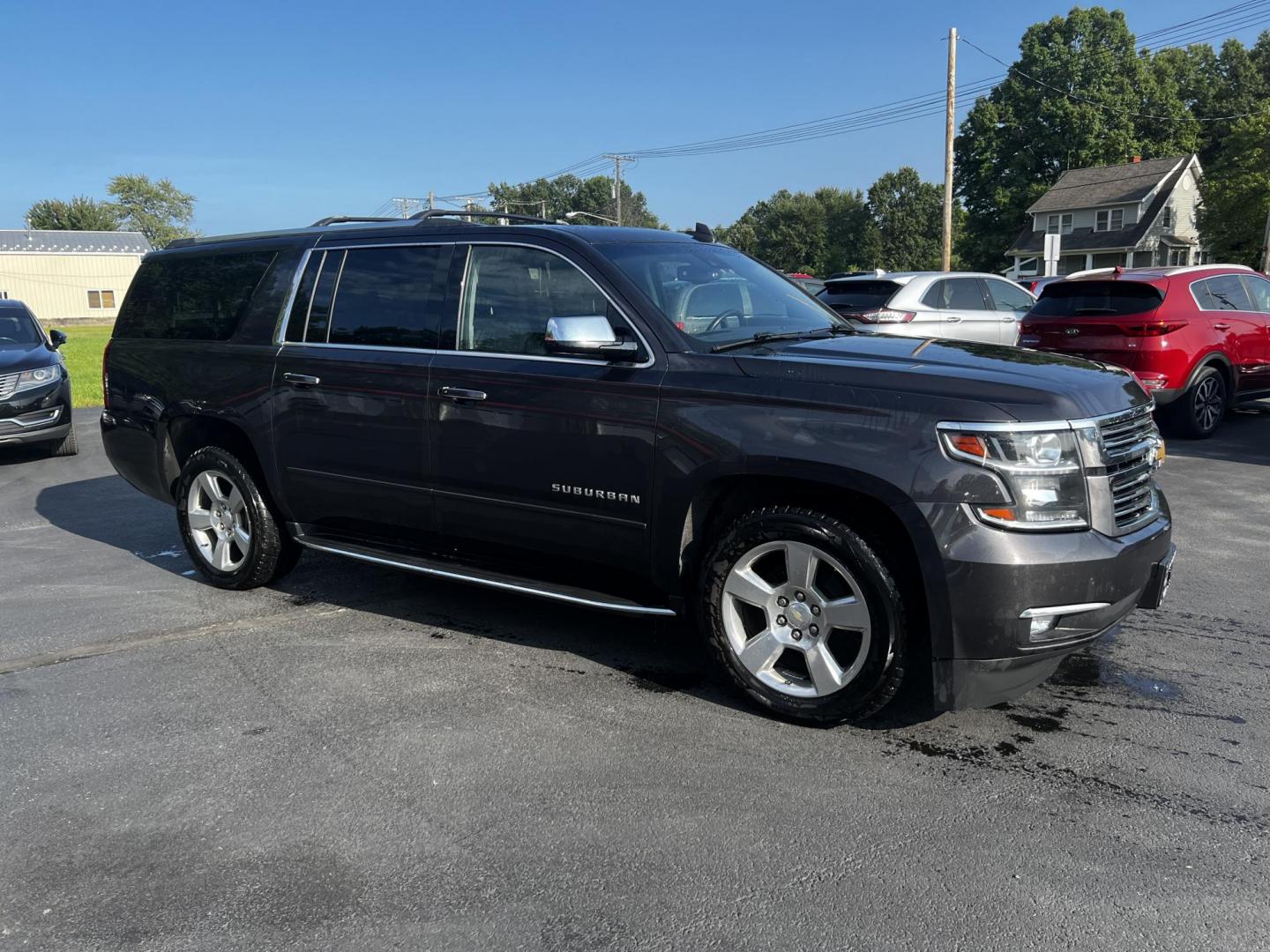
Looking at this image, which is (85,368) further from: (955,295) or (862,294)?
(955,295)

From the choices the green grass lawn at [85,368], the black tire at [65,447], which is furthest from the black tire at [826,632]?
the green grass lawn at [85,368]

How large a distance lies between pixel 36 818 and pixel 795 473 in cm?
282

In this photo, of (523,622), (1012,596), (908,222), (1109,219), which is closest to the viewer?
(1012,596)

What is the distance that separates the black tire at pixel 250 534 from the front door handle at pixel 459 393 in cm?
159

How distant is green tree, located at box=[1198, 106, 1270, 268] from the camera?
44.6m

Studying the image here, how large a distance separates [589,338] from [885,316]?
27.2 ft

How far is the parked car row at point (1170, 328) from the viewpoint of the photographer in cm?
1012

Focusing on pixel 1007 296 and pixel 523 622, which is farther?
pixel 1007 296

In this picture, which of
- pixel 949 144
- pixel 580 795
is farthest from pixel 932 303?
pixel 949 144

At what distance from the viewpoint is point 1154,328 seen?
10.1 m

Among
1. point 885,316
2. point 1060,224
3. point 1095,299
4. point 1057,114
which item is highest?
point 1057,114

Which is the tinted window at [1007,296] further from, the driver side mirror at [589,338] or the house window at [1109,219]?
the house window at [1109,219]

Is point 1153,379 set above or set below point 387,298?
below

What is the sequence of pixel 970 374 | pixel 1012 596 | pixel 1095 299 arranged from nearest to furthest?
pixel 1012 596, pixel 970 374, pixel 1095 299
